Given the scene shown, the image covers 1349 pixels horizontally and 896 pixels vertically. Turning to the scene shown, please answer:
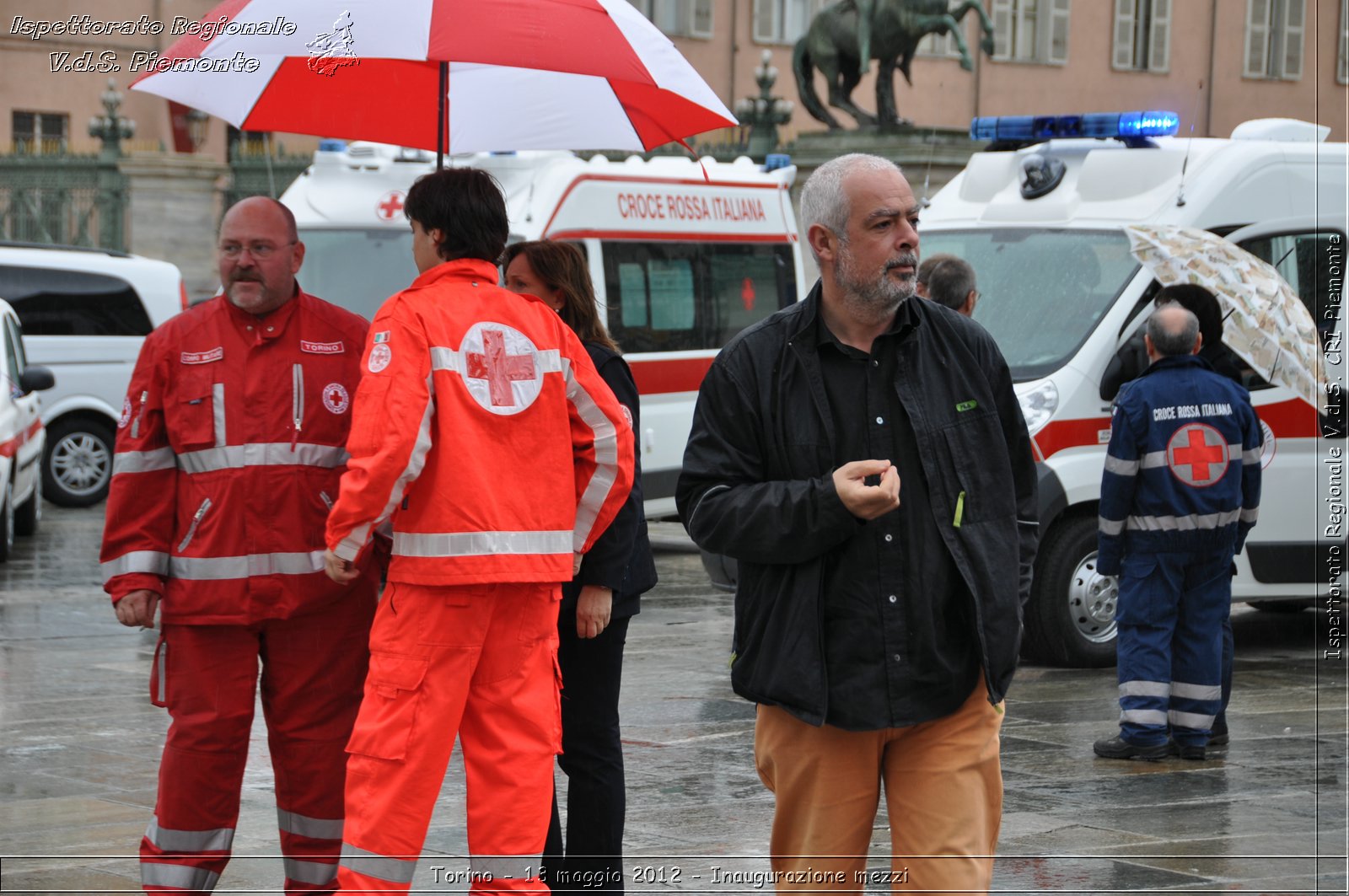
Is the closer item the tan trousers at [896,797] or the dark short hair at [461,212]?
the tan trousers at [896,797]

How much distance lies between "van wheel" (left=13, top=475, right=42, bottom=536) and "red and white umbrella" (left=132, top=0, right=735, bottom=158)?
32.9 feet

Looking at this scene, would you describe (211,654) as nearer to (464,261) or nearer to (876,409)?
(464,261)

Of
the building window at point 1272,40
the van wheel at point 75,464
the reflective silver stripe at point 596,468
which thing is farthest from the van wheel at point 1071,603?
the building window at point 1272,40

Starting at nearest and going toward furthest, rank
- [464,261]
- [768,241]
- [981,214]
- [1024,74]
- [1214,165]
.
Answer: [464,261] → [1214,165] → [981,214] → [768,241] → [1024,74]

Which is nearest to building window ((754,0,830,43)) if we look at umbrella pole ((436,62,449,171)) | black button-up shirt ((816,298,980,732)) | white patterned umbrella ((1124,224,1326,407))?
white patterned umbrella ((1124,224,1326,407))

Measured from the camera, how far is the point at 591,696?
509 centimetres

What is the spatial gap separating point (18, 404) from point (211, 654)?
9585mm

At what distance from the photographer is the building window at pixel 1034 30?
46.3 metres

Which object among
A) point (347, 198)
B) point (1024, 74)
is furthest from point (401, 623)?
point (1024, 74)

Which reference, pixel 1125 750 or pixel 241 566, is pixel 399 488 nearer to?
pixel 241 566

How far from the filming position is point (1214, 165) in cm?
1012

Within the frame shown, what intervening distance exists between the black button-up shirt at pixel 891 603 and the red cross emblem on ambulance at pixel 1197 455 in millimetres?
3980

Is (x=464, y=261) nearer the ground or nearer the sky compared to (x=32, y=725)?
nearer the sky

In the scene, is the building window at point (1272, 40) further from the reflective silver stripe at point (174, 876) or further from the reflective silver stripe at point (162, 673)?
the reflective silver stripe at point (174, 876)
